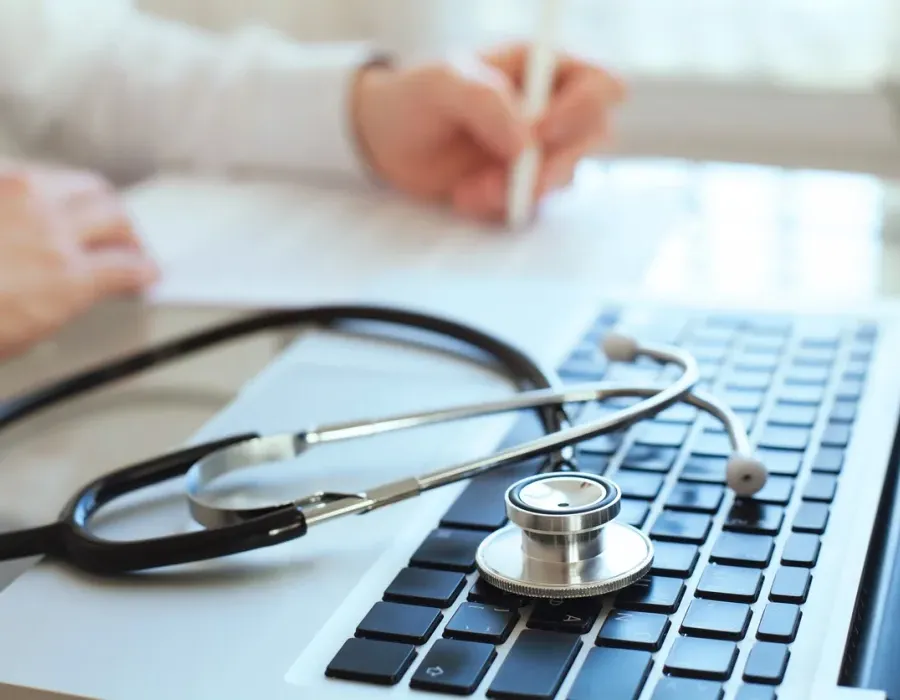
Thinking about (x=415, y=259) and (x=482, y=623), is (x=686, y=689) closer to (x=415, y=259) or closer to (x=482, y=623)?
(x=482, y=623)

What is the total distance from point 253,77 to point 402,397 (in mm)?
530

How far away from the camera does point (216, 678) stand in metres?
0.39

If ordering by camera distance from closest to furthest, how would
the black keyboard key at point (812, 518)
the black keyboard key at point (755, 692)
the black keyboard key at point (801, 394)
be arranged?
the black keyboard key at point (755, 692) → the black keyboard key at point (812, 518) → the black keyboard key at point (801, 394)

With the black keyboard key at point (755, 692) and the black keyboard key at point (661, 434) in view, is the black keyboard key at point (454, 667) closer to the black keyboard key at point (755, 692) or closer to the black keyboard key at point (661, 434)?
the black keyboard key at point (755, 692)

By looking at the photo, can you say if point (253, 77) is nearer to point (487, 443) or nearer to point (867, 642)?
point (487, 443)

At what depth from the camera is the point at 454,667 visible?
38cm

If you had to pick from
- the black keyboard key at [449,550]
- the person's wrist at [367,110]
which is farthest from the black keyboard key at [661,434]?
the person's wrist at [367,110]

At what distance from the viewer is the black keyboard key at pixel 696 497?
0.48 metres

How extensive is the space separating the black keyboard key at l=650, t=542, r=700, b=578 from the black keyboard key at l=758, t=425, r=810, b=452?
0.33 feet

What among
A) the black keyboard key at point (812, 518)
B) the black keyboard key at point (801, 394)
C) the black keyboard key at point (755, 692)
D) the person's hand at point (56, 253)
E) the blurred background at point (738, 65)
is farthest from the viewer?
the blurred background at point (738, 65)

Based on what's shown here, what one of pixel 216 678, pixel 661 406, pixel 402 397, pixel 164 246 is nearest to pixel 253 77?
pixel 164 246

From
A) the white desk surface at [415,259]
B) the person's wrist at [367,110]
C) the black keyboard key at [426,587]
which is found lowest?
the white desk surface at [415,259]

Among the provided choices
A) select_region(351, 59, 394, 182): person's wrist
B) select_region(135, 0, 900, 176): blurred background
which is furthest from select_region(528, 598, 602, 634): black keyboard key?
select_region(135, 0, 900, 176): blurred background

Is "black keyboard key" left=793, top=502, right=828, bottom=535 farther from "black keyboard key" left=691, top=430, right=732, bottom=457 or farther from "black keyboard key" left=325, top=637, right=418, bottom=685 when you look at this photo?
"black keyboard key" left=325, top=637, right=418, bottom=685
